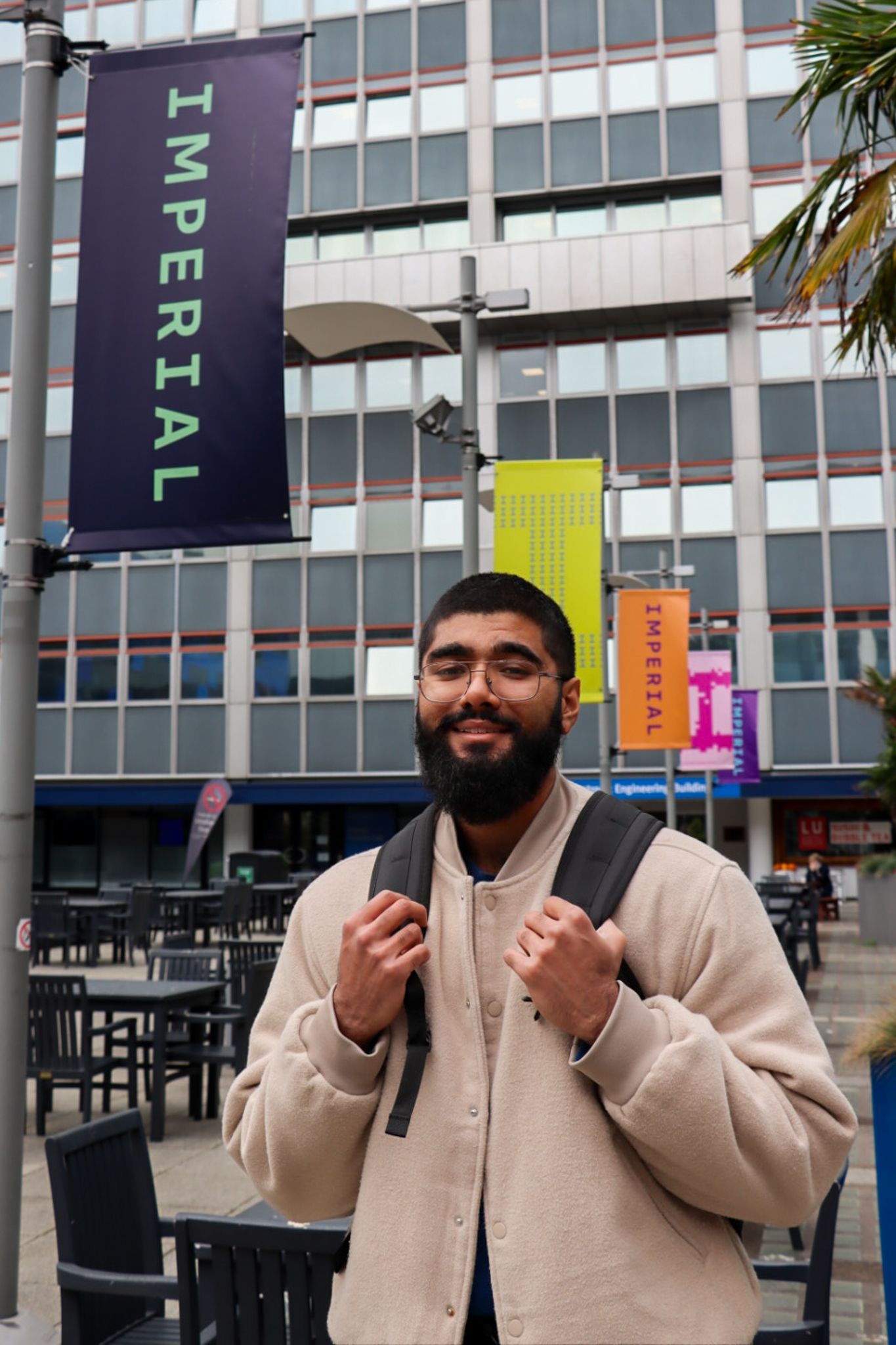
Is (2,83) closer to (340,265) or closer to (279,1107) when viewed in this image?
(340,265)

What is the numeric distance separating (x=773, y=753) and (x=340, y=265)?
17.6 m

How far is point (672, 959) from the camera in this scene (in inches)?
78.1

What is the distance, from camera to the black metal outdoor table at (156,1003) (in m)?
9.06

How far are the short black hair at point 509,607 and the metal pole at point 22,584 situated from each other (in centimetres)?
324

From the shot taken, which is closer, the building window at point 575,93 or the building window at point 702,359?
the building window at point 702,359

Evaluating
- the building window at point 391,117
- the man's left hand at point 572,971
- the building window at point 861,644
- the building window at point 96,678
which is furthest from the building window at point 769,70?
the man's left hand at point 572,971

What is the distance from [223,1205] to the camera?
727 centimetres

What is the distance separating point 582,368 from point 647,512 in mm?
4316

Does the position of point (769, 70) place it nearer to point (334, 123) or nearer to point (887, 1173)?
point (334, 123)

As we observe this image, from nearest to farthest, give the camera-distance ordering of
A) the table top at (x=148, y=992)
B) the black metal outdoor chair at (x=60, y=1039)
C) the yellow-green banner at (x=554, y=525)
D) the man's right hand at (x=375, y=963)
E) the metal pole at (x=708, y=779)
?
1. the man's right hand at (x=375, y=963)
2. the black metal outdoor chair at (x=60, y=1039)
3. the table top at (x=148, y=992)
4. the yellow-green banner at (x=554, y=525)
5. the metal pole at (x=708, y=779)

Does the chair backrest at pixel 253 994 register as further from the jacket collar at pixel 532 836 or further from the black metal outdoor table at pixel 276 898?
the black metal outdoor table at pixel 276 898

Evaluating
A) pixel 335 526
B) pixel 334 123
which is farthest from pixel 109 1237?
pixel 334 123

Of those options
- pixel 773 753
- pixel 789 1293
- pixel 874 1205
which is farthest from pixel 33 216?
pixel 773 753

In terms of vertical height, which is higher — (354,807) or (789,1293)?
(354,807)
